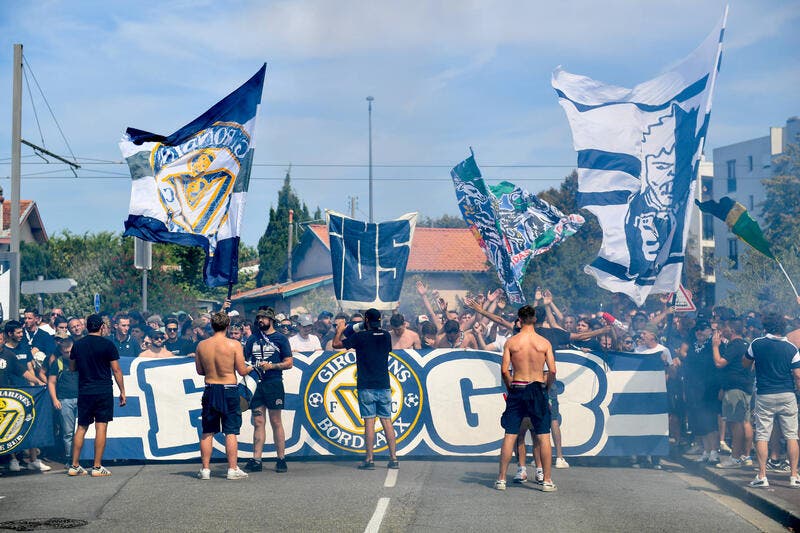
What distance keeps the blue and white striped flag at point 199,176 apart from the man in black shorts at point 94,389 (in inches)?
91.7

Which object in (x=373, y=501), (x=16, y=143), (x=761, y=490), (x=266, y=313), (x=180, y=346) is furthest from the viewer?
(x=16, y=143)

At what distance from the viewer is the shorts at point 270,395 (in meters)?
10.6

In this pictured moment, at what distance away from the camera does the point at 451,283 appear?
48.8m

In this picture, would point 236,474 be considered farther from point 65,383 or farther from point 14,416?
point 14,416

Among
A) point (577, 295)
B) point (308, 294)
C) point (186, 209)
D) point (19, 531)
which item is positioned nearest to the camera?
point (19, 531)

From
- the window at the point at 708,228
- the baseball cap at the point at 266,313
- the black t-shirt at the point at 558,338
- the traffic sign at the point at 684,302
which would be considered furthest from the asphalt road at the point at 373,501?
the window at the point at 708,228

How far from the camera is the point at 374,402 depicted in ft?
35.7

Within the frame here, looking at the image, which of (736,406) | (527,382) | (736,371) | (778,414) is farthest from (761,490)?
(527,382)

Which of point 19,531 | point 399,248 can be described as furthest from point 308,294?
point 19,531

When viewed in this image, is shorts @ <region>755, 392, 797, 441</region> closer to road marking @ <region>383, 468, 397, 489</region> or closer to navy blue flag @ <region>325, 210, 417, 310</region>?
road marking @ <region>383, 468, 397, 489</region>

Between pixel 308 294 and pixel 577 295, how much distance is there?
44.4 ft

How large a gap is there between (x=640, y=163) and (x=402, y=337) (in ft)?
12.4

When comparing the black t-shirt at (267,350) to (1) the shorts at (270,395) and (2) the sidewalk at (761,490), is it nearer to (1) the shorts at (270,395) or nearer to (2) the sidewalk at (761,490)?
(1) the shorts at (270,395)

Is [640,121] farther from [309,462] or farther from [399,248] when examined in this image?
[309,462]
